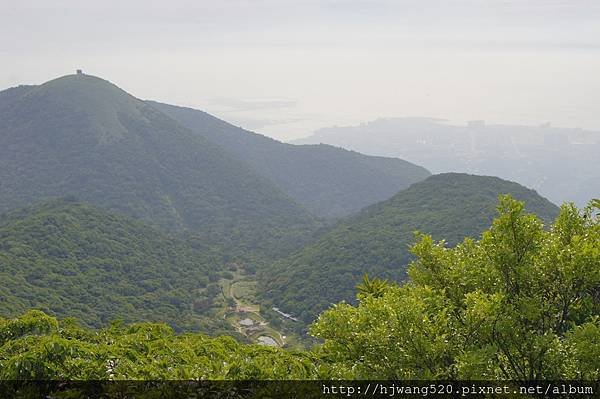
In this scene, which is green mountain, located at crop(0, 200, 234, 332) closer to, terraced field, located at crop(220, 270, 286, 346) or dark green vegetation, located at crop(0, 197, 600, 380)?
terraced field, located at crop(220, 270, 286, 346)

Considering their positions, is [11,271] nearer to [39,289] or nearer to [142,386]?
[39,289]

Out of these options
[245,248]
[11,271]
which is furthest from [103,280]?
[245,248]

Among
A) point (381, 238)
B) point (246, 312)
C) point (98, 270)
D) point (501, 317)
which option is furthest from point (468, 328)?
point (381, 238)

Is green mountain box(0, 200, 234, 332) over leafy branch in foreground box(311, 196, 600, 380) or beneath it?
beneath

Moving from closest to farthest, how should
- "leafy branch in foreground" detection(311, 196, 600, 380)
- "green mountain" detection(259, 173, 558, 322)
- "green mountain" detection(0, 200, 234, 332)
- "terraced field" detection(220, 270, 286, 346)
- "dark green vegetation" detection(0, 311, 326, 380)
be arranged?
"leafy branch in foreground" detection(311, 196, 600, 380) < "dark green vegetation" detection(0, 311, 326, 380) < "green mountain" detection(0, 200, 234, 332) < "terraced field" detection(220, 270, 286, 346) < "green mountain" detection(259, 173, 558, 322)

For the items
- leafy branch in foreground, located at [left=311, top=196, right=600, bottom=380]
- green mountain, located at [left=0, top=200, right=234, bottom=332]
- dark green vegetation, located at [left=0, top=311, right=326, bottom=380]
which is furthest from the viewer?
green mountain, located at [left=0, top=200, right=234, bottom=332]

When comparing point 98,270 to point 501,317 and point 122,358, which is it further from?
point 501,317

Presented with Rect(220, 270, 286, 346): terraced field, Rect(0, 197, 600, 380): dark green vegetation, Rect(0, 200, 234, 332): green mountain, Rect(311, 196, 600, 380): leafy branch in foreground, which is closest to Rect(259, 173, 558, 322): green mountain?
Rect(220, 270, 286, 346): terraced field

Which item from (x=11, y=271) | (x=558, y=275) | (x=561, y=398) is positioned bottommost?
(x=11, y=271)
